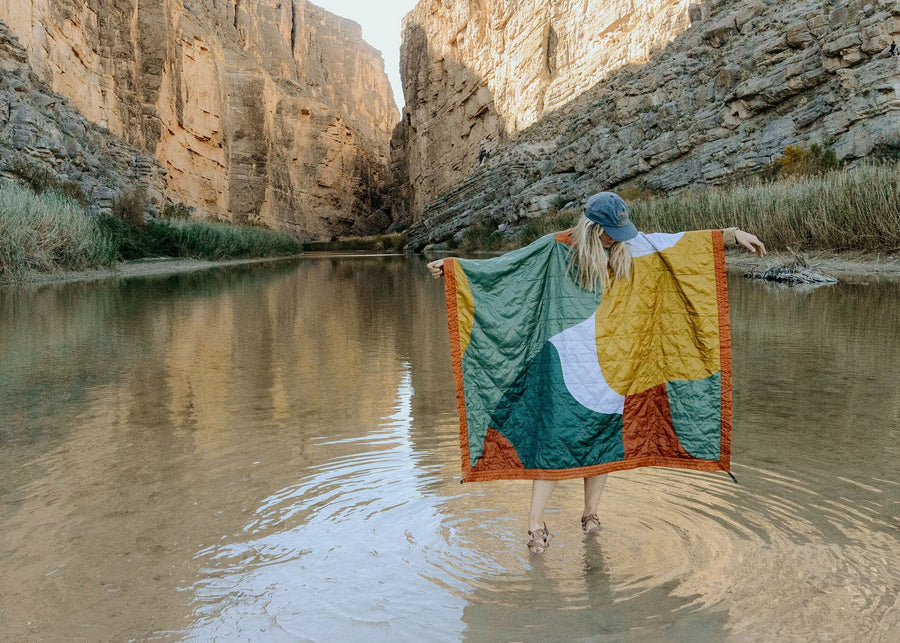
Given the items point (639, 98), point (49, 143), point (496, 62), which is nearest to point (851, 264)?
point (49, 143)

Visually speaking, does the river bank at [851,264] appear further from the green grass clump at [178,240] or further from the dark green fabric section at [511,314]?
the green grass clump at [178,240]

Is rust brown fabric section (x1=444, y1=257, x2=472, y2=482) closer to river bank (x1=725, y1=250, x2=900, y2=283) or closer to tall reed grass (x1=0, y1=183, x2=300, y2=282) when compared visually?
river bank (x1=725, y1=250, x2=900, y2=283)

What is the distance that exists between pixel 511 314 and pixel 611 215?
23.6 inches

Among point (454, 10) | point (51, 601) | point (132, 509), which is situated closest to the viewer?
point (51, 601)

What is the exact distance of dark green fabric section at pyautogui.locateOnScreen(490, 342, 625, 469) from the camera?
341 centimetres

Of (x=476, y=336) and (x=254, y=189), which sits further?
(x=254, y=189)

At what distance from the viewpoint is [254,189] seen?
6350 cm

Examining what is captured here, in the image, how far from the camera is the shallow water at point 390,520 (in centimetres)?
286

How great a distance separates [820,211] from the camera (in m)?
18.3

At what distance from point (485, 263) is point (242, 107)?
6322cm

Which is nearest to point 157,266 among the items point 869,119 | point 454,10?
point 869,119

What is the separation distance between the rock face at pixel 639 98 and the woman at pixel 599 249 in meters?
23.8

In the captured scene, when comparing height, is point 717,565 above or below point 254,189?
below

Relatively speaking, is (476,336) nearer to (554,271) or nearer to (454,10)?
(554,271)
